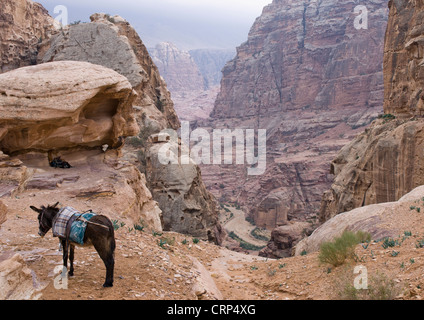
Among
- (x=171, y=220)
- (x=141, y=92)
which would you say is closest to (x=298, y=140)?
(x=141, y=92)

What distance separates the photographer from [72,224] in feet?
19.3

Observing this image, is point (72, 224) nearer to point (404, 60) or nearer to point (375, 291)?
point (375, 291)

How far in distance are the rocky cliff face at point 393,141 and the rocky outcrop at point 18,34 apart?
2957cm

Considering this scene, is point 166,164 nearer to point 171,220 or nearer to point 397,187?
point 171,220

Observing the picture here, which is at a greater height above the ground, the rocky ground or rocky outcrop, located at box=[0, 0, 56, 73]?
rocky outcrop, located at box=[0, 0, 56, 73]

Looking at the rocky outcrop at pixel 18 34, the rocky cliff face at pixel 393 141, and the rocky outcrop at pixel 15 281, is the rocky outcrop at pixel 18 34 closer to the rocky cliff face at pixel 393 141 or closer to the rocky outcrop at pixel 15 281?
the rocky cliff face at pixel 393 141

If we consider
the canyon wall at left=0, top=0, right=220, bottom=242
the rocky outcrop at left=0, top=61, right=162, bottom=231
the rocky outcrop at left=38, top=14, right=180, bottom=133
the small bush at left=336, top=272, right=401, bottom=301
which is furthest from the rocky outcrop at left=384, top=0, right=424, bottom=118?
the rocky outcrop at left=38, top=14, right=180, bottom=133

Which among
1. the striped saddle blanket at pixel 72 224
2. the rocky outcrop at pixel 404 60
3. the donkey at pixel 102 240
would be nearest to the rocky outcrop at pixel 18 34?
the rocky outcrop at pixel 404 60

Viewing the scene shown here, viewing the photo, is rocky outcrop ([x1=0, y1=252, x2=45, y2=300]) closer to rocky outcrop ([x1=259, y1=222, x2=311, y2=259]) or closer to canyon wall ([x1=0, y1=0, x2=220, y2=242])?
canyon wall ([x1=0, y1=0, x2=220, y2=242])

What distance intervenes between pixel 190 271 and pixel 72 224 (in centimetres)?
331

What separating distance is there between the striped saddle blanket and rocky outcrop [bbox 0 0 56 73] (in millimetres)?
31921

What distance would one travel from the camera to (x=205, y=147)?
280ft

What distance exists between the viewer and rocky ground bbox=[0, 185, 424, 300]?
606 cm
